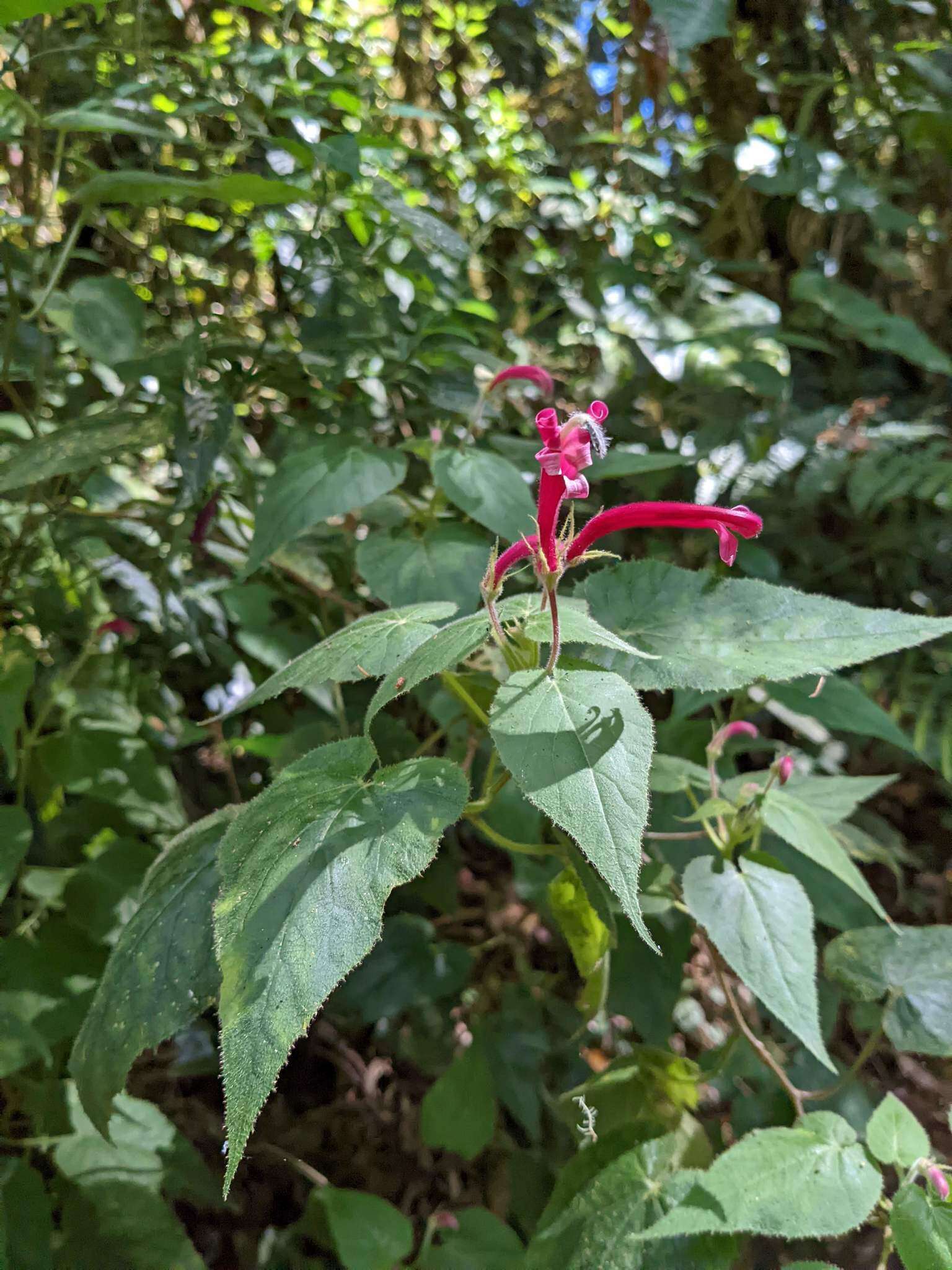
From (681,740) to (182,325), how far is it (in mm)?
781

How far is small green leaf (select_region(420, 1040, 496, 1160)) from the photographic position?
75cm

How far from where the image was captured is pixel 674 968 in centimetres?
69

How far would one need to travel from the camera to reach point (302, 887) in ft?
1.16

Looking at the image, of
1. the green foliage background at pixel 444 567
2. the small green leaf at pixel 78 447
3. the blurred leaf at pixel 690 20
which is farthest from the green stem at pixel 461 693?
the blurred leaf at pixel 690 20

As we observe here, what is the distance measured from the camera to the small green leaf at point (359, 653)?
1.43ft

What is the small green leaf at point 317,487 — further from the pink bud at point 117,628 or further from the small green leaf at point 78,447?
the pink bud at point 117,628

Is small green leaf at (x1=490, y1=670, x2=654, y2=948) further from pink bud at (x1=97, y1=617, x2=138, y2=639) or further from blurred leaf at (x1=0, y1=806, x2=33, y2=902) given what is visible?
pink bud at (x1=97, y1=617, x2=138, y2=639)

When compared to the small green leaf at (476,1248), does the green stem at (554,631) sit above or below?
above

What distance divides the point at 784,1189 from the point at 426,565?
461 millimetres

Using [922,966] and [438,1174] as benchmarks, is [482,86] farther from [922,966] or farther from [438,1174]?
[438,1174]

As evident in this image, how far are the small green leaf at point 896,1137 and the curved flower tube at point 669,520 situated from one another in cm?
38

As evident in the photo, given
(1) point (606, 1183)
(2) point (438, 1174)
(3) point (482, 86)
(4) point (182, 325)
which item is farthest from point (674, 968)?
(3) point (482, 86)

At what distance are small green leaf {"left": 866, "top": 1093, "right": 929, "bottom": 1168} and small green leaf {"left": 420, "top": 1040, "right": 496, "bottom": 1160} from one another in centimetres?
37

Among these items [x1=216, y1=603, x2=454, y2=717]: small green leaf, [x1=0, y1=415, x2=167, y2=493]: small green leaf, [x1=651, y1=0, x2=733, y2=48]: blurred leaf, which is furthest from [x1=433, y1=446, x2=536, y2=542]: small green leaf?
[x1=651, y1=0, x2=733, y2=48]: blurred leaf
